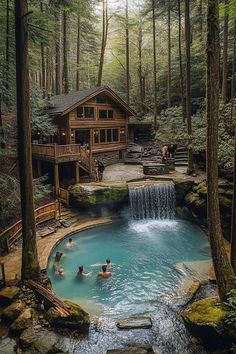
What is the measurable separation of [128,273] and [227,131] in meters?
10.6

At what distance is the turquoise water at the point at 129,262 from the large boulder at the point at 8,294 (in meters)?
2.51

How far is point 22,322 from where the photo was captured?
25.9 feet

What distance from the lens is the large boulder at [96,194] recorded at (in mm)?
18844

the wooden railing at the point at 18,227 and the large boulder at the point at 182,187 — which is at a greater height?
the large boulder at the point at 182,187

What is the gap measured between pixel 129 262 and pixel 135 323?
16.5ft

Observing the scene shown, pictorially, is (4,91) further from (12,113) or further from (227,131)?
(227,131)

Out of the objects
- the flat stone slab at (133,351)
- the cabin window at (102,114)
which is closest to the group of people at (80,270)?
the flat stone slab at (133,351)

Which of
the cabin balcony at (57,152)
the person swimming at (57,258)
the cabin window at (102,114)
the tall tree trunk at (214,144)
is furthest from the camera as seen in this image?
the cabin window at (102,114)

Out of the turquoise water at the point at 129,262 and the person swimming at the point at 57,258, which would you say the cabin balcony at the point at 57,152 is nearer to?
the turquoise water at the point at 129,262

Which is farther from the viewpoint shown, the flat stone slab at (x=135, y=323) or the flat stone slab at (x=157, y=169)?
the flat stone slab at (x=157, y=169)

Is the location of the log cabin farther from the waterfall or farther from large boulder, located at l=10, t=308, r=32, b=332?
large boulder, located at l=10, t=308, r=32, b=332

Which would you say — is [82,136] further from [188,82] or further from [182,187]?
[188,82]

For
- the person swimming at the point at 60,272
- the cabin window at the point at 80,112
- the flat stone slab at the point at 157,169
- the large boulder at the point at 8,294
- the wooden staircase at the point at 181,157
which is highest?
the cabin window at the point at 80,112

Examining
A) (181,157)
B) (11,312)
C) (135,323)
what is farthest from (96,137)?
(11,312)
